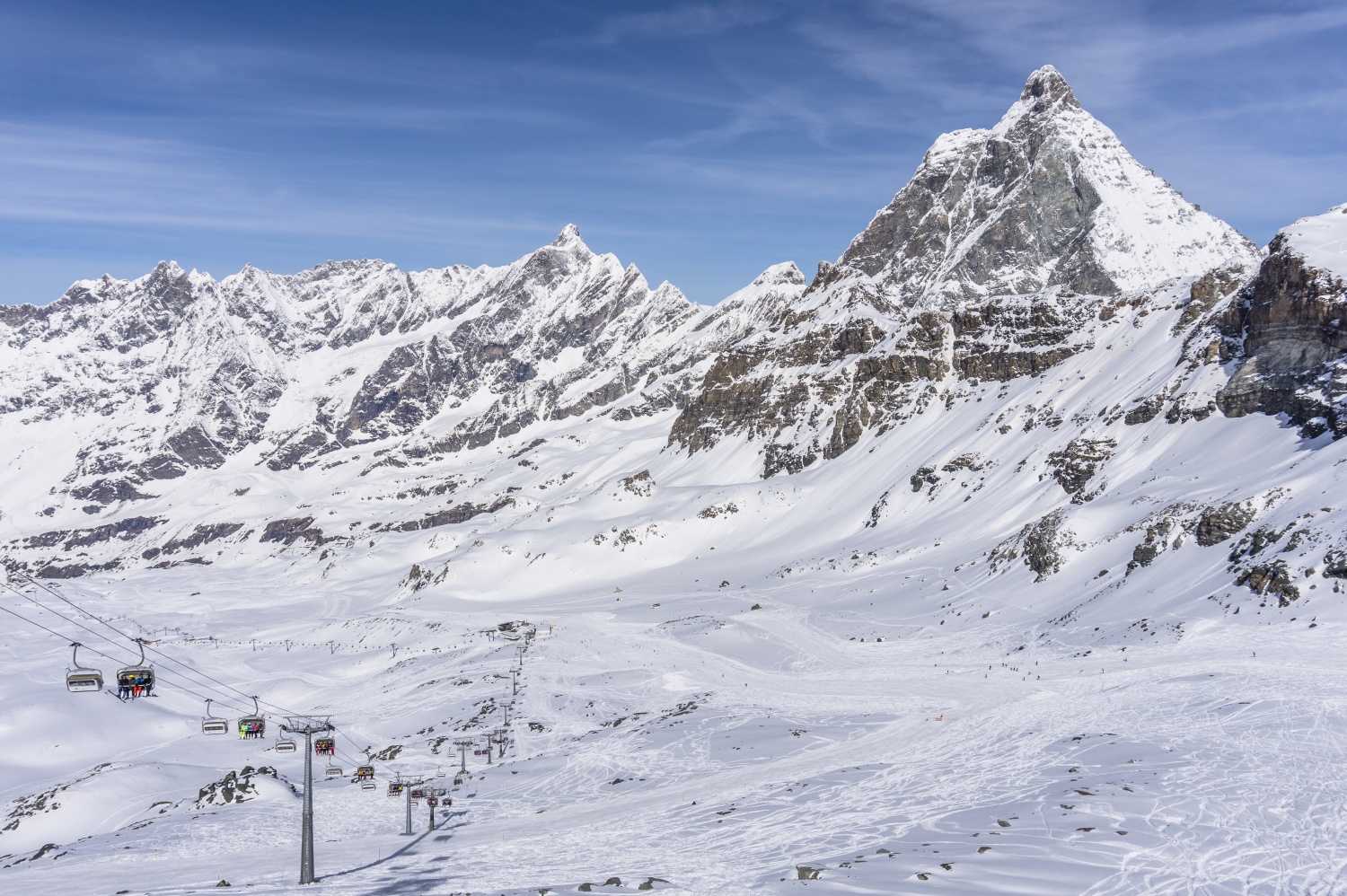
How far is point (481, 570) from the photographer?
152 metres

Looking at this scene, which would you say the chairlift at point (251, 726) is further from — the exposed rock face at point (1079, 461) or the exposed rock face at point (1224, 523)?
the exposed rock face at point (1079, 461)

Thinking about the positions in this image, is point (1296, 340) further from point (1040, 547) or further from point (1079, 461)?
point (1040, 547)

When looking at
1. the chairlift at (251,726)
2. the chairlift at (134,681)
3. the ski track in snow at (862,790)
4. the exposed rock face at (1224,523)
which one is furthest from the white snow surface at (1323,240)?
the chairlift at (134,681)

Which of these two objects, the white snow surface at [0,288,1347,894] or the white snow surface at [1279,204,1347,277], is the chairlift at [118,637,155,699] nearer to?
the white snow surface at [0,288,1347,894]

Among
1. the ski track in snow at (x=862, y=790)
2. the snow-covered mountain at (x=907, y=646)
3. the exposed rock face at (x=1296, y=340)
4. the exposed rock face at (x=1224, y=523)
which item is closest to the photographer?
the ski track in snow at (x=862, y=790)

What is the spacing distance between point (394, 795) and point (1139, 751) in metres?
33.6

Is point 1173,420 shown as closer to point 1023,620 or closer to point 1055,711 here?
point 1023,620

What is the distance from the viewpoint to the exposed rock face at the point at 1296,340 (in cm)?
7888

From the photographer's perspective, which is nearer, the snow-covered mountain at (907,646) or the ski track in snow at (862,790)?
the ski track in snow at (862,790)

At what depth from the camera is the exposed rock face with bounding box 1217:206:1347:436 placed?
3105 inches

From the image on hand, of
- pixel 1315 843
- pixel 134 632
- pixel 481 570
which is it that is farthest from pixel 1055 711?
pixel 134 632

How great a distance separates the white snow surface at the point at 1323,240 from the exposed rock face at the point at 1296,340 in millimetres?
85

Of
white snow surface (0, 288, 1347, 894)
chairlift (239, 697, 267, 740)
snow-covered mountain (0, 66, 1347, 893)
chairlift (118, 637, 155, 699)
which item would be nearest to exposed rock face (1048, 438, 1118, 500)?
snow-covered mountain (0, 66, 1347, 893)

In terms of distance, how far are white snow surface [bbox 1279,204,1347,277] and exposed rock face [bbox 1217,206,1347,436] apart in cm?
9
